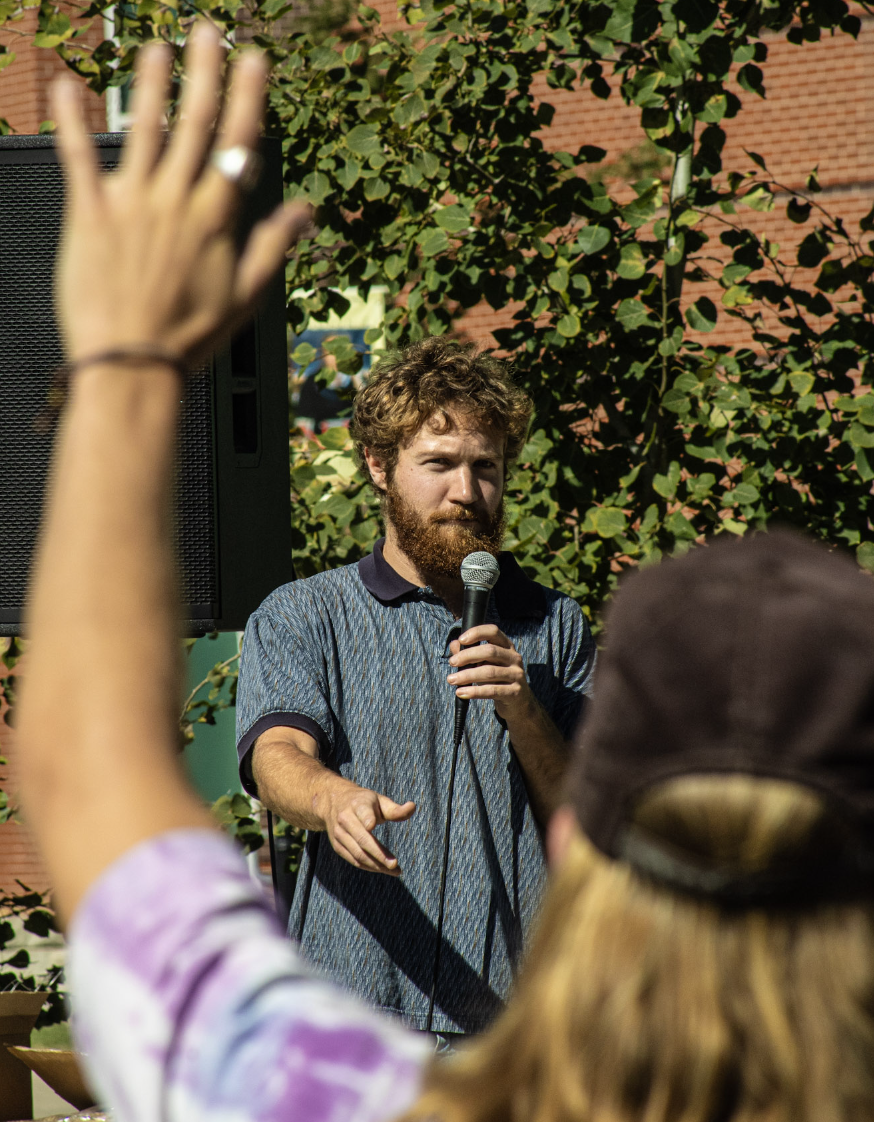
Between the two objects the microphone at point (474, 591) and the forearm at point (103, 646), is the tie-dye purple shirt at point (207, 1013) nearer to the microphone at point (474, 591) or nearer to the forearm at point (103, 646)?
the forearm at point (103, 646)

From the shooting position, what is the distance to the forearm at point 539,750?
7.34 ft

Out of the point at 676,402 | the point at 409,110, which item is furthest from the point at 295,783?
the point at 409,110

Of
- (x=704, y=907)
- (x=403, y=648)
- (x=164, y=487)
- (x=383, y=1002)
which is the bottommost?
(x=383, y=1002)

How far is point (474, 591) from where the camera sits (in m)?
2.34

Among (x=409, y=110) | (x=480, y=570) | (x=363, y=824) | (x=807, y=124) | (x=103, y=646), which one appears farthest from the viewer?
(x=807, y=124)

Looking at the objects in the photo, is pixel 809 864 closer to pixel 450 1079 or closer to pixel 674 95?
pixel 450 1079

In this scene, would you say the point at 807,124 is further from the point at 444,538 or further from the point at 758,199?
the point at 444,538

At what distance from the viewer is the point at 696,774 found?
2.16 feet

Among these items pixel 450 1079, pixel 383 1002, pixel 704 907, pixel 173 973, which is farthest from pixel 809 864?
pixel 383 1002

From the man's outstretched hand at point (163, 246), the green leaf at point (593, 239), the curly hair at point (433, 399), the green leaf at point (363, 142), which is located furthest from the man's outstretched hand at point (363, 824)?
the green leaf at point (363, 142)

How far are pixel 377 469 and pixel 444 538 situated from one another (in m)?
0.30

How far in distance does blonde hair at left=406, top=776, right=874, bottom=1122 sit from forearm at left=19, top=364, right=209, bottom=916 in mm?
232

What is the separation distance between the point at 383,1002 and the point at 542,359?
192 cm

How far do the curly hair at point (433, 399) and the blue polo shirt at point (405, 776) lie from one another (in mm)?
348
